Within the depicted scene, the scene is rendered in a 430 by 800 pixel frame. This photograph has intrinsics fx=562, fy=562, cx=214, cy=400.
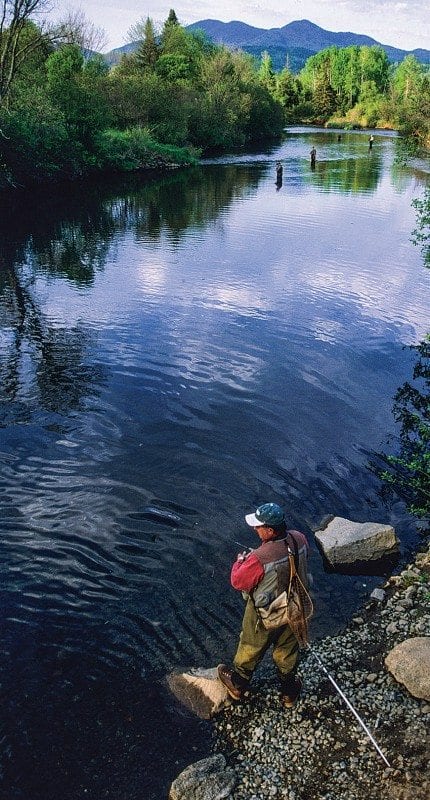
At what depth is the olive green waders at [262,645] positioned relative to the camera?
658 cm

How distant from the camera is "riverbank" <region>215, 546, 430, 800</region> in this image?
5871mm

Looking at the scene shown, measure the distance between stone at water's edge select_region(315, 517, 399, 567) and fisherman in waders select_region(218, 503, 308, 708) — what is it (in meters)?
3.04

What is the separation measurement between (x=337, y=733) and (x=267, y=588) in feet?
6.29

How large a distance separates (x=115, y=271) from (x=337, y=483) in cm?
1833

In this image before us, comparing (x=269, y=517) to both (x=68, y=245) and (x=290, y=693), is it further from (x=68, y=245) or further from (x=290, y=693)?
(x=68, y=245)

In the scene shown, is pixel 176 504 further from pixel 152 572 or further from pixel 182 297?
pixel 182 297

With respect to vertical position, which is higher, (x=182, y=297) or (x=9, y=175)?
(x=9, y=175)

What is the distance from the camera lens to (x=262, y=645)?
6.65 metres

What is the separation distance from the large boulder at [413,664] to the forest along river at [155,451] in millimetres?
1264

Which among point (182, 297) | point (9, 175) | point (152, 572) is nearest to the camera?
point (152, 572)

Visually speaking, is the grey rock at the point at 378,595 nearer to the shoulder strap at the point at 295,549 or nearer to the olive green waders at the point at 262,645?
the olive green waders at the point at 262,645

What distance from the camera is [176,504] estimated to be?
11164mm

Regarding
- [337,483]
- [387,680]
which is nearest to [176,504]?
[337,483]

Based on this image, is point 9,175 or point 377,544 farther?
point 9,175
